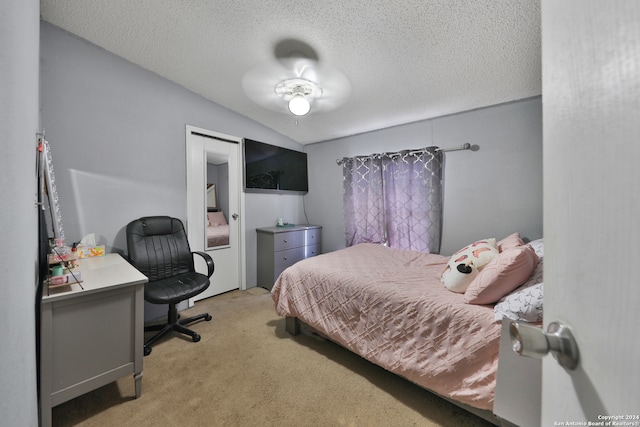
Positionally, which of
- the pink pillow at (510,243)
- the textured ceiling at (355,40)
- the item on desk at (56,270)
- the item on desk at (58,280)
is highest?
the textured ceiling at (355,40)

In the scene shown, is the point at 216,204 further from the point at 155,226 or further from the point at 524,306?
the point at 524,306

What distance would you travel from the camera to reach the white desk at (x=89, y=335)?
1309 millimetres

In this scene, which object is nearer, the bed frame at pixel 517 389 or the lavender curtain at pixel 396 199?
the bed frame at pixel 517 389

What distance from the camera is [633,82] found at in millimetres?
298

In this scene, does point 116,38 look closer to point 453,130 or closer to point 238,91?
point 238,91

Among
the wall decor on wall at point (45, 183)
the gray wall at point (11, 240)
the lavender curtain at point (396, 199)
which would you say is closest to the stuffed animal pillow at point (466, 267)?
the lavender curtain at point (396, 199)

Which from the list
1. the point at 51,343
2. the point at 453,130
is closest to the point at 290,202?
the point at 453,130

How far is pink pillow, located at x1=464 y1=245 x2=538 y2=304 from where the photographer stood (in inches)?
55.4

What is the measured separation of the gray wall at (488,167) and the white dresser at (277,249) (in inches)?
68.4

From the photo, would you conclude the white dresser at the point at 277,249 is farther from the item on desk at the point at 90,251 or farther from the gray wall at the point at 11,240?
the gray wall at the point at 11,240

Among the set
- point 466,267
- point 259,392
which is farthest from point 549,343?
point 259,392

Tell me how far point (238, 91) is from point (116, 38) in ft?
3.48

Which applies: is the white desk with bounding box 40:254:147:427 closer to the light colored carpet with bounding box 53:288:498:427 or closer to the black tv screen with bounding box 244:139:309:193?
the light colored carpet with bounding box 53:288:498:427

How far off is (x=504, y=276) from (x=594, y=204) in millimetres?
1266
